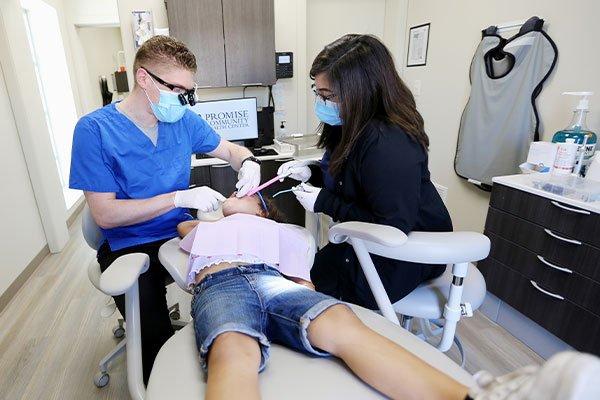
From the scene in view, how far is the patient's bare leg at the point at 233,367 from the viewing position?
0.67m

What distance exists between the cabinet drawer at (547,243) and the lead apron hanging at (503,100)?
0.55 meters

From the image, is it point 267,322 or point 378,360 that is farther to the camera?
point 267,322

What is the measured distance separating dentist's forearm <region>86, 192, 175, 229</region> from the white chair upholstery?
0.52m

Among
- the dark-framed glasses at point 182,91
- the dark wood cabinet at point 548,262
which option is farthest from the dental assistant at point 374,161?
the dark wood cabinet at point 548,262

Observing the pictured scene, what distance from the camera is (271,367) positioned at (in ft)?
2.58

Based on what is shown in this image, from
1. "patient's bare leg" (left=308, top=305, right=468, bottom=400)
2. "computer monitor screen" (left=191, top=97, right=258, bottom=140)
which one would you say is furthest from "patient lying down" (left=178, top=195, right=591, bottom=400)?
"computer monitor screen" (left=191, top=97, right=258, bottom=140)

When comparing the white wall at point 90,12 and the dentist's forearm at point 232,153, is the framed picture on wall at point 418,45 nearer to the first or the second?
the dentist's forearm at point 232,153

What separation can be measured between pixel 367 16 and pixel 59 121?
329 cm

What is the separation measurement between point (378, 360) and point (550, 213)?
1.26 metres

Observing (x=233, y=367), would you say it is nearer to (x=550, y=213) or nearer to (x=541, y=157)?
(x=550, y=213)

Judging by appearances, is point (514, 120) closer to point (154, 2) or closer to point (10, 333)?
point (154, 2)

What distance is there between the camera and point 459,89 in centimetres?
255

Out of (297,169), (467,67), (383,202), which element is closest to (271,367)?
(383,202)

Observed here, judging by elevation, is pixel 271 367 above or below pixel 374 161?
below
